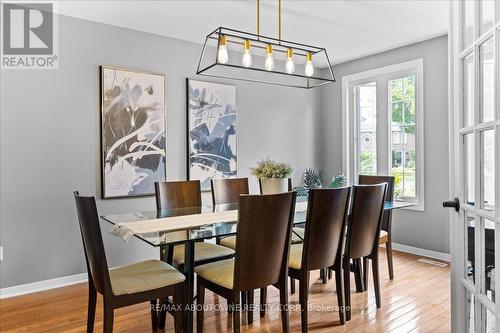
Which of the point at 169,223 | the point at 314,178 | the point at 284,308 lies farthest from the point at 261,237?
the point at 314,178

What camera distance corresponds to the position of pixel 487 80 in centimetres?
143

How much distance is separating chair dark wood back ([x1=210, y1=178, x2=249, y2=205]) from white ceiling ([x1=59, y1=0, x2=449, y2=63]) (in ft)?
5.32

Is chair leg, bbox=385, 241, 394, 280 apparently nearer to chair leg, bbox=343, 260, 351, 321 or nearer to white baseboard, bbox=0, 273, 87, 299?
chair leg, bbox=343, 260, 351, 321

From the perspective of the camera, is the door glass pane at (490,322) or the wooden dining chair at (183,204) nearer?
the door glass pane at (490,322)

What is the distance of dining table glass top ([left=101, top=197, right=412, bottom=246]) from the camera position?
6.81ft

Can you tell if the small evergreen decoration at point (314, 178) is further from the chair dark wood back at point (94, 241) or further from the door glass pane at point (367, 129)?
the chair dark wood back at point (94, 241)

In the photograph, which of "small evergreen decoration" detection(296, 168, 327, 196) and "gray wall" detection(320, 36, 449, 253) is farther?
"small evergreen decoration" detection(296, 168, 327, 196)

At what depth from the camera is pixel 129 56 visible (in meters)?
3.81

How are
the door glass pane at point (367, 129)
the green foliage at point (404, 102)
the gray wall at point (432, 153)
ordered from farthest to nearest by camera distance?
the door glass pane at point (367, 129)
the green foliage at point (404, 102)
the gray wall at point (432, 153)

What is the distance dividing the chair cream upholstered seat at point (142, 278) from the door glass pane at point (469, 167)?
1.65 meters

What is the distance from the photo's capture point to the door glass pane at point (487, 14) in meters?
1.37

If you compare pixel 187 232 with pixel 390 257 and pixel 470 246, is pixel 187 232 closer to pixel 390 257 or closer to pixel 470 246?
pixel 470 246

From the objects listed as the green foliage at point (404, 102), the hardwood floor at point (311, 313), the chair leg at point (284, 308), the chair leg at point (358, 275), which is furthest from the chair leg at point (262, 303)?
the green foliage at point (404, 102)

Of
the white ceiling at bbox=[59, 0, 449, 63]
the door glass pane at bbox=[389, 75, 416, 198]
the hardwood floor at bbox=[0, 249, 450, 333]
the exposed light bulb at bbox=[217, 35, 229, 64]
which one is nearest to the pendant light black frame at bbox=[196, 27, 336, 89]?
the exposed light bulb at bbox=[217, 35, 229, 64]
